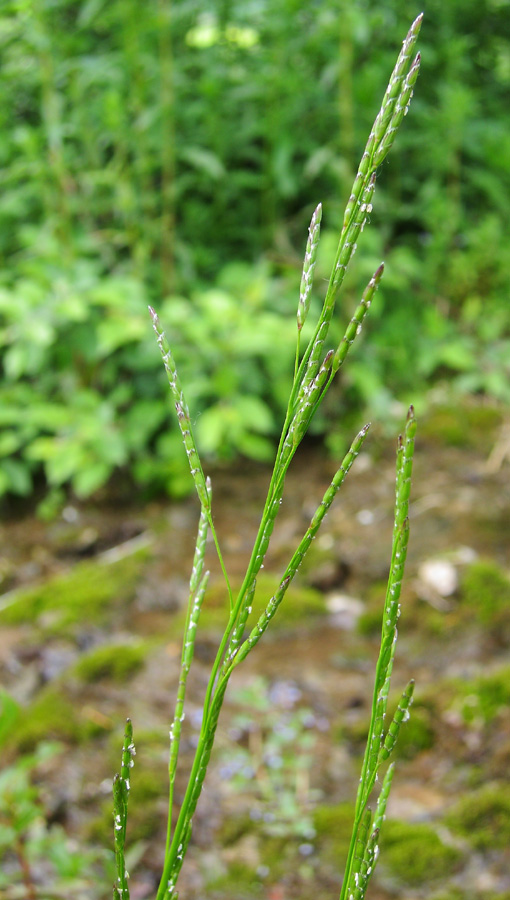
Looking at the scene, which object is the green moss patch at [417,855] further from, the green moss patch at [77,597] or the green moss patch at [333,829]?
the green moss patch at [77,597]

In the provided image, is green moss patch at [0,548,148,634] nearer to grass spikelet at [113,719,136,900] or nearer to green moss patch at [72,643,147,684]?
green moss patch at [72,643,147,684]

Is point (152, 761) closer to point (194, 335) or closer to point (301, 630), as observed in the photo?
point (301, 630)

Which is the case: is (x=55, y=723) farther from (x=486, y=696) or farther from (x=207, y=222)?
(x=207, y=222)

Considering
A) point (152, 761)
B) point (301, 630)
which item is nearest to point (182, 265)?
point (301, 630)

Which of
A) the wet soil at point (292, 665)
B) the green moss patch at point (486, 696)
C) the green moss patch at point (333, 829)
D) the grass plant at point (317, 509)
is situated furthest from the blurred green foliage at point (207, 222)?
the grass plant at point (317, 509)

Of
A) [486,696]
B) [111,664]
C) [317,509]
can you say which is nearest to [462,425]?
[486,696]
